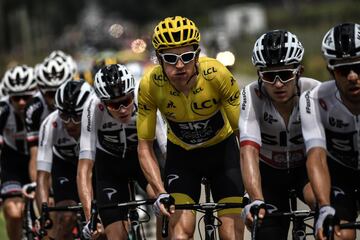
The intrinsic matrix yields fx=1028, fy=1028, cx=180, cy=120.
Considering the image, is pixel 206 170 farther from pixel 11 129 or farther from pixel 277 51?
pixel 11 129

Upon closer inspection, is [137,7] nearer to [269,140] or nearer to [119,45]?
[119,45]

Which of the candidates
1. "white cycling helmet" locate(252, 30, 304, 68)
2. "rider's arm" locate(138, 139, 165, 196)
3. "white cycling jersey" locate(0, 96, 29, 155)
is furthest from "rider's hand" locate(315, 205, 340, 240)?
"white cycling jersey" locate(0, 96, 29, 155)

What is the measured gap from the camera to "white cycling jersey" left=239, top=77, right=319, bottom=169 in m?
8.34

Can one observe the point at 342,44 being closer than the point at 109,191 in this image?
Yes

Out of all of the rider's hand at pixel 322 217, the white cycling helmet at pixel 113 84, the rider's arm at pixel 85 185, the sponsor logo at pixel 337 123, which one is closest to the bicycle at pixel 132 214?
the rider's arm at pixel 85 185

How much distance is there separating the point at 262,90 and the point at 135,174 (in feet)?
8.26

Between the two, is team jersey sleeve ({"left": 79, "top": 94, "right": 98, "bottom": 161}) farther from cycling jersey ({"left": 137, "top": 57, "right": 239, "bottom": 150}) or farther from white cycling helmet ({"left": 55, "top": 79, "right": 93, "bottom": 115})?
cycling jersey ({"left": 137, "top": 57, "right": 239, "bottom": 150})

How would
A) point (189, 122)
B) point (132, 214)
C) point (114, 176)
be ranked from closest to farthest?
point (189, 122) < point (132, 214) < point (114, 176)

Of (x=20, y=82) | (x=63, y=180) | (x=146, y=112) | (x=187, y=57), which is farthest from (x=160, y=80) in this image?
(x=20, y=82)

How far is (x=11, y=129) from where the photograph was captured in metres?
13.8

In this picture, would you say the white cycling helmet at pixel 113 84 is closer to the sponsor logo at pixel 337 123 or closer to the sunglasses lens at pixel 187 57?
the sunglasses lens at pixel 187 57

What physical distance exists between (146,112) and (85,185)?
1125mm

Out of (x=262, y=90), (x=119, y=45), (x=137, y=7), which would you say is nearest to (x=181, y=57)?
(x=262, y=90)

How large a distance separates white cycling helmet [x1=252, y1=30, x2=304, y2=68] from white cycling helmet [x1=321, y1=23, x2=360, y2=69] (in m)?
0.73
